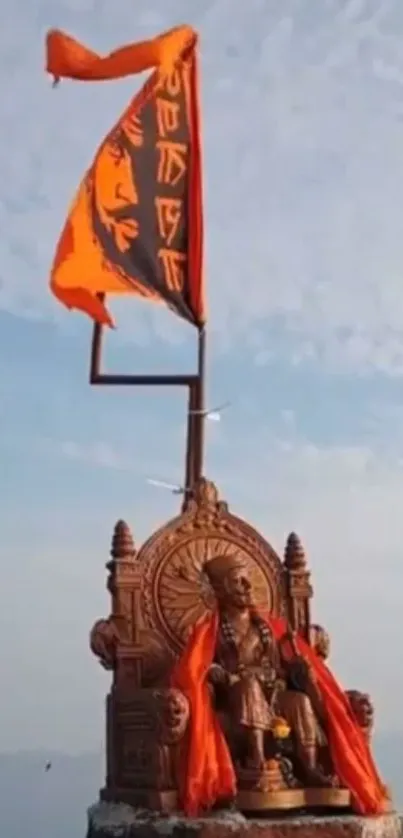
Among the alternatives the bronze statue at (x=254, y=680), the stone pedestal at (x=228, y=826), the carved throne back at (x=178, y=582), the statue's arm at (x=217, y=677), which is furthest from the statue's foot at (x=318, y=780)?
the carved throne back at (x=178, y=582)

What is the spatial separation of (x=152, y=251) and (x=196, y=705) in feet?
11.9

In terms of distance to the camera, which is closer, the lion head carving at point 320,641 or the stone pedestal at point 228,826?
the stone pedestal at point 228,826

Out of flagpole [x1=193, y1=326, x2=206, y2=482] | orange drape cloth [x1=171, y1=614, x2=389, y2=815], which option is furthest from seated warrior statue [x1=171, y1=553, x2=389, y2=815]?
flagpole [x1=193, y1=326, x2=206, y2=482]

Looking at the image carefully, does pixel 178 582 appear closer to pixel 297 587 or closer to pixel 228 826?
pixel 297 587

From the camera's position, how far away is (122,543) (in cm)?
848

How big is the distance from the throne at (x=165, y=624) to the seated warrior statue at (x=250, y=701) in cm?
13

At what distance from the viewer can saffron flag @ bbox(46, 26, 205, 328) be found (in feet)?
30.3

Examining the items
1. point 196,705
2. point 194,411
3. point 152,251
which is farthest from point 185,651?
point 152,251

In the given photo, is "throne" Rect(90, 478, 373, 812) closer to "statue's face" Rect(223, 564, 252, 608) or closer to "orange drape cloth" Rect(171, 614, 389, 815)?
"orange drape cloth" Rect(171, 614, 389, 815)

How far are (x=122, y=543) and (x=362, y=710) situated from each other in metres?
2.00

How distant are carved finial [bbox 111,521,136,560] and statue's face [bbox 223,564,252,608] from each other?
723mm

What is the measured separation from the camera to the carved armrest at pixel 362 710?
8.22 meters

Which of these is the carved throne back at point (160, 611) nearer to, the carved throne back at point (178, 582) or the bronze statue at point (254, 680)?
the carved throne back at point (178, 582)

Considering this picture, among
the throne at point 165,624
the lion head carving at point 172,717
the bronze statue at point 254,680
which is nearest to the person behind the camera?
the lion head carving at point 172,717
